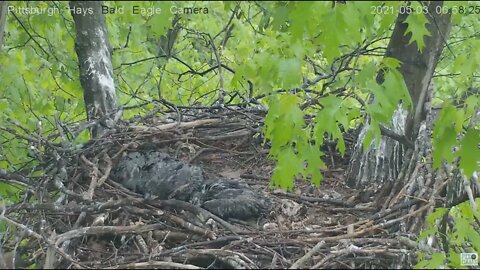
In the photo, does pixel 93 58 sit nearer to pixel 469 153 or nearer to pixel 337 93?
pixel 337 93

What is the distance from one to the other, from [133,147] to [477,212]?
2318 millimetres

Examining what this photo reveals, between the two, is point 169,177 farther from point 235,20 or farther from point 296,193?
point 235,20

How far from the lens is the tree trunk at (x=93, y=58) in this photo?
5086 mm

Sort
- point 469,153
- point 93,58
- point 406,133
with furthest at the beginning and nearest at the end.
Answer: point 93,58
point 406,133
point 469,153

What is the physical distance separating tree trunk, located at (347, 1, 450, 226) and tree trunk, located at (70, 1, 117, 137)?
74.3 inches

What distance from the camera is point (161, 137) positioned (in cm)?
499

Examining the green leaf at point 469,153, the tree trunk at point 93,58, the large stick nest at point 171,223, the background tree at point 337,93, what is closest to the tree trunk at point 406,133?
the background tree at point 337,93

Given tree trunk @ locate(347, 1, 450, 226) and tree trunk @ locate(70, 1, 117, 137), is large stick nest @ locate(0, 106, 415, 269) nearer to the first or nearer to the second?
tree trunk @ locate(347, 1, 450, 226)

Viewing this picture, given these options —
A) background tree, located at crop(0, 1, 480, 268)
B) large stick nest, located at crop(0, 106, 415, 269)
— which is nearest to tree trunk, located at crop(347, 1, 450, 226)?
background tree, located at crop(0, 1, 480, 268)

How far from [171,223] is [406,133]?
1.62m

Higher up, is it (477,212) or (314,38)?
(314,38)

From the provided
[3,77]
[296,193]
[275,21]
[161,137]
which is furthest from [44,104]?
[275,21]

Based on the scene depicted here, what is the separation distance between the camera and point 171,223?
3.71m

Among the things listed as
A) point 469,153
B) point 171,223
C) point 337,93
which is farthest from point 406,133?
point 171,223
